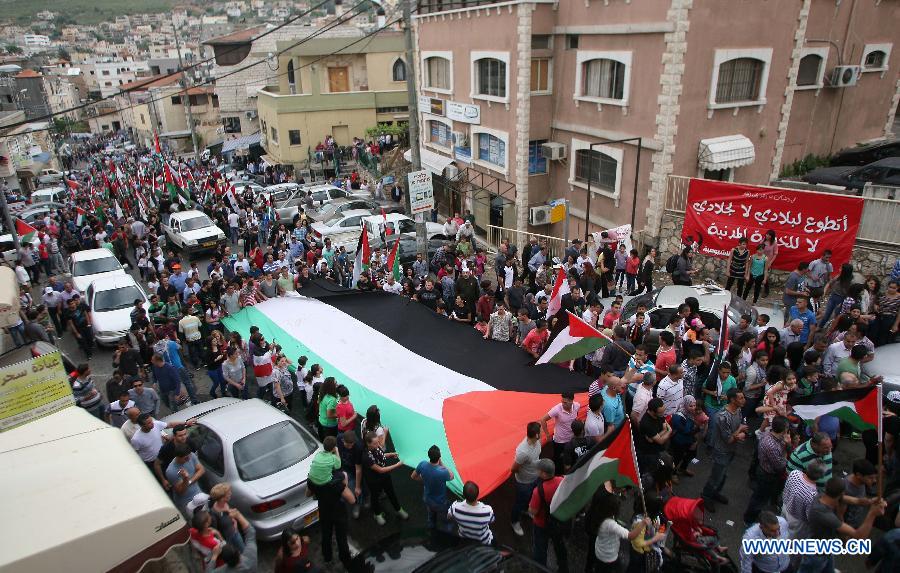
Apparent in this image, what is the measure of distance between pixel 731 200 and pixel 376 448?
38.0ft

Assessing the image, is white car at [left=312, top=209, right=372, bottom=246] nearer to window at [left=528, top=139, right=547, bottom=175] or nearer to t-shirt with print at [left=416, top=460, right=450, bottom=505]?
window at [left=528, top=139, right=547, bottom=175]

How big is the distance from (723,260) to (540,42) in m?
10.4

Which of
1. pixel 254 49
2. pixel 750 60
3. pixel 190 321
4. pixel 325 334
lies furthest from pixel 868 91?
pixel 254 49

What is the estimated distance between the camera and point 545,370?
29.2 feet

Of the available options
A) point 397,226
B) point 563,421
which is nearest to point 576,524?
point 563,421

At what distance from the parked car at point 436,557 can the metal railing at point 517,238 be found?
1214 centimetres

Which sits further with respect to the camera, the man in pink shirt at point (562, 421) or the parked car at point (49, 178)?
the parked car at point (49, 178)

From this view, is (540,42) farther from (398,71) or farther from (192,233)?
(398,71)

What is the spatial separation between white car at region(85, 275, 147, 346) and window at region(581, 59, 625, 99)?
14915 mm

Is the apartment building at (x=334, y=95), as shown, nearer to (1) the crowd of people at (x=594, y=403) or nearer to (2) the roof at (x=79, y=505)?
(1) the crowd of people at (x=594, y=403)

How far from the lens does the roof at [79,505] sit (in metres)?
5.07

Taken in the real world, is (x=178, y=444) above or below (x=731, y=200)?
below

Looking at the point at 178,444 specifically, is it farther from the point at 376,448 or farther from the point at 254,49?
the point at 254,49

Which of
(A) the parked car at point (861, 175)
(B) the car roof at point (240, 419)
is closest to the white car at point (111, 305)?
(B) the car roof at point (240, 419)
